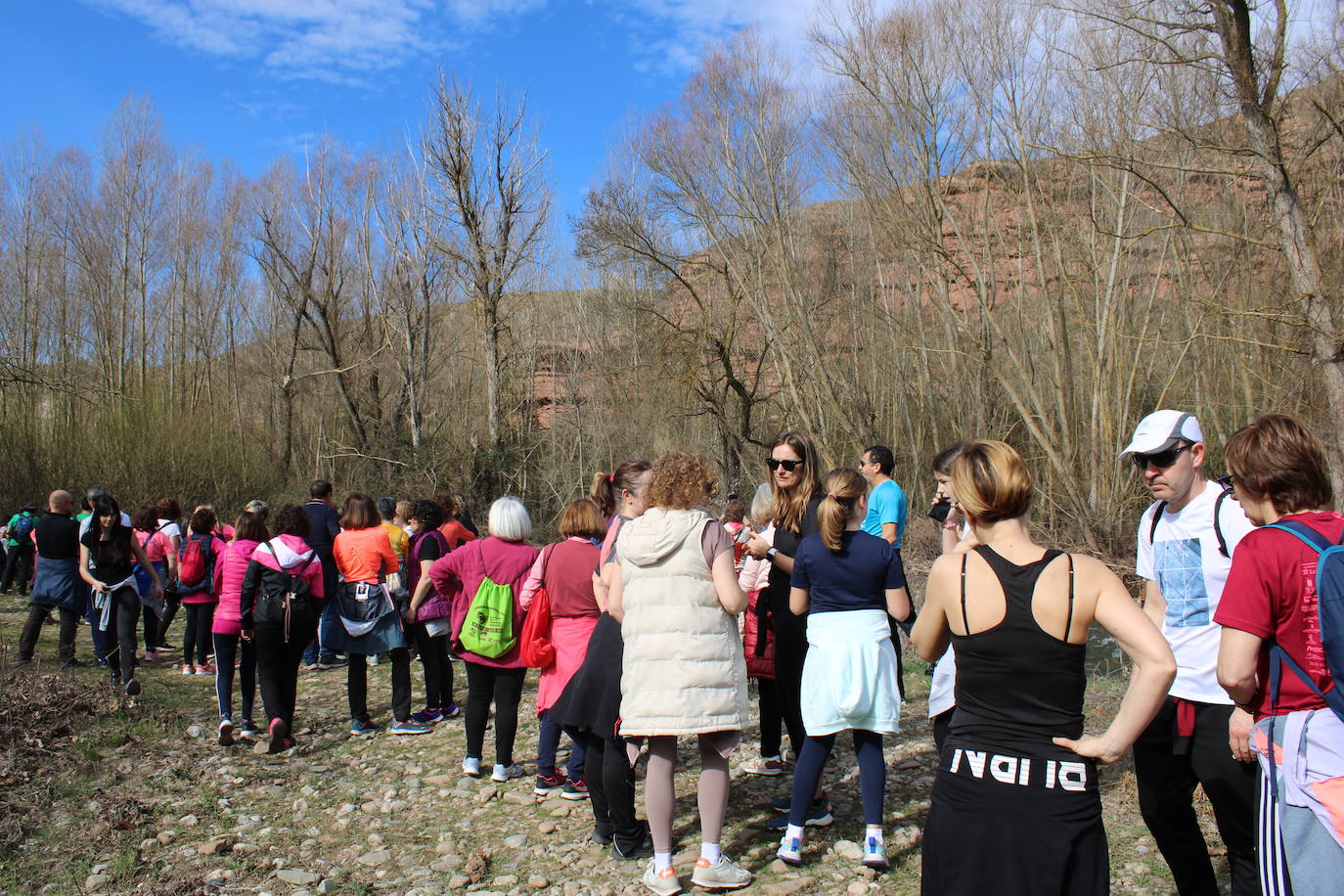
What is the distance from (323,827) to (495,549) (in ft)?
5.70

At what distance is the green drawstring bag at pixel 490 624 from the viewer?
17.2 feet

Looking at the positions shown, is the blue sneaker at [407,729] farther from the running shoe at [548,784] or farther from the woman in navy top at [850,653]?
the woman in navy top at [850,653]

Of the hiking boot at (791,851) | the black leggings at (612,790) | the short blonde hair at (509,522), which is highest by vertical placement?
the short blonde hair at (509,522)

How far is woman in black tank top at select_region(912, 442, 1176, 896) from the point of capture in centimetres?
224

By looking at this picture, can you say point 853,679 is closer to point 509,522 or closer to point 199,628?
point 509,522

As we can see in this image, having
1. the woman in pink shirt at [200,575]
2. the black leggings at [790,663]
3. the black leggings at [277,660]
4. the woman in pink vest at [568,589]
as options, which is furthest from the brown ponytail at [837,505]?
the woman in pink shirt at [200,575]

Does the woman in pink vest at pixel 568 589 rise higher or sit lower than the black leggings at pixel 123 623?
higher

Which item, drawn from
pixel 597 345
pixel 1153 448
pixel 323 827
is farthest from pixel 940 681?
pixel 597 345

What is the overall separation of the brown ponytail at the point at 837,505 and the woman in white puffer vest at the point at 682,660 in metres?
0.43

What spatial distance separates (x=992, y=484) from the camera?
244 centimetres

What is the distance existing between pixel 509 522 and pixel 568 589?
0.77 m

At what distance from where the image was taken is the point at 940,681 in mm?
3822

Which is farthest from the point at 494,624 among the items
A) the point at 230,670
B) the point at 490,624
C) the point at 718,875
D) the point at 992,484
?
the point at 992,484

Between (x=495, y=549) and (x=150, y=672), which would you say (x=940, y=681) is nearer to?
(x=495, y=549)
